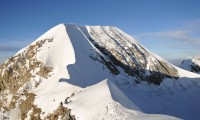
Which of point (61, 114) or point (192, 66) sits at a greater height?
point (192, 66)

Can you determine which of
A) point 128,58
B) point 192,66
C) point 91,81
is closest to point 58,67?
point 91,81

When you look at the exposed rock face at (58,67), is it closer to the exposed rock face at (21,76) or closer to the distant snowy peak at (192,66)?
the exposed rock face at (21,76)

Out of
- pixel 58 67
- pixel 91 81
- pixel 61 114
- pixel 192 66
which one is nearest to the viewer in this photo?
pixel 61 114

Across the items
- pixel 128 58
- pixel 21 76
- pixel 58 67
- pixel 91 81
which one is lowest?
pixel 91 81

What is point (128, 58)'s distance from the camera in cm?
7650

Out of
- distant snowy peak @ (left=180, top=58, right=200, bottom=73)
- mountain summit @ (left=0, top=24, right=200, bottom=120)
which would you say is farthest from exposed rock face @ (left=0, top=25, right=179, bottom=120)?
distant snowy peak @ (left=180, top=58, right=200, bottom=73)

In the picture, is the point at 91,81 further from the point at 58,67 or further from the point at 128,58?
the point at 128,58

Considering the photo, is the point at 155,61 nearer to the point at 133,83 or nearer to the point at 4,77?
the point at 133,83

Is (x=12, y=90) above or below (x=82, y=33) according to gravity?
below

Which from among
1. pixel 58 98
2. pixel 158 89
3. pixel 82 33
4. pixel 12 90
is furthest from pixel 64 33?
pixel 58 98

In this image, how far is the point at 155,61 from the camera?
82.1 m

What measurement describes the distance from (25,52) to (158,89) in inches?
1352

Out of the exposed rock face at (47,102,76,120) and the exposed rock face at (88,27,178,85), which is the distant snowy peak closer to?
the exposed rock face at (88,27,178,85)

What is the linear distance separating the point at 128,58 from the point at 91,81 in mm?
25020
